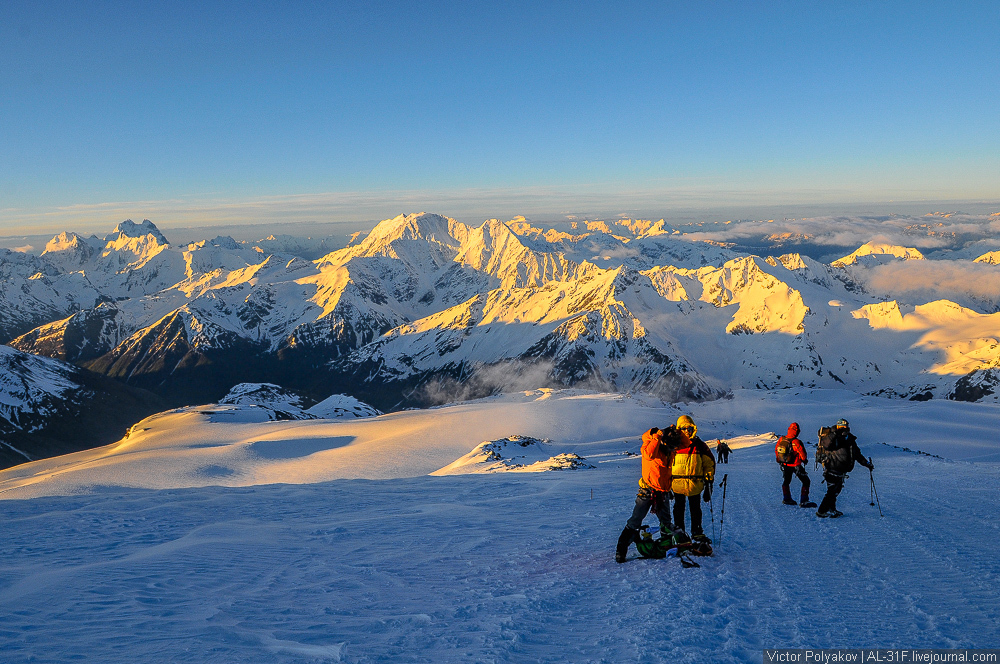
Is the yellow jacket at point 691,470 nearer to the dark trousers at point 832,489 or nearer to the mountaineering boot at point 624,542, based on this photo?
the mountaineering boot at point 624,542

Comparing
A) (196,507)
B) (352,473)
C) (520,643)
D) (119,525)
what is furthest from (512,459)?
(520,643)

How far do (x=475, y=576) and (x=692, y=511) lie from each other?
4.50 meters

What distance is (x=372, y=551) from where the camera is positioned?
12414mm

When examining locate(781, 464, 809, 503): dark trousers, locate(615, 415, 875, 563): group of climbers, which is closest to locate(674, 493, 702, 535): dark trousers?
locate(615, 415, 875, 563): group of climbers

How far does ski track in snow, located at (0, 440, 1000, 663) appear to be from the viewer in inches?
282

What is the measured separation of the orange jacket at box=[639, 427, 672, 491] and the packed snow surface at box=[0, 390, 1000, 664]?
1532mm

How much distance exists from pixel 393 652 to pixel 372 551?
18.7 ft

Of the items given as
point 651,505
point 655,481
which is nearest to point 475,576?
point 651,505

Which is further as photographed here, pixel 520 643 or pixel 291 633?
pixel 291 633

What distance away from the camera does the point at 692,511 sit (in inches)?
433

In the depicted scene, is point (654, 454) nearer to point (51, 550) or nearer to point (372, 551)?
point (372, 551)

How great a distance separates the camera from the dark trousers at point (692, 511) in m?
10.7

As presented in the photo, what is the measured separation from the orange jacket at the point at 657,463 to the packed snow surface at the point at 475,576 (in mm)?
1532

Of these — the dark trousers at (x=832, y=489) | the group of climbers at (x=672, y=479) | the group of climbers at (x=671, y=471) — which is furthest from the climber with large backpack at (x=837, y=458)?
the group of climbers at (x=671, y=471)
